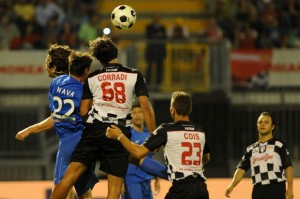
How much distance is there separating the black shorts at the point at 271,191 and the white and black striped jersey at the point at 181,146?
4.93ft

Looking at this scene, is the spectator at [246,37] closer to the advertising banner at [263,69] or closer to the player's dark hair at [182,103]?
the advertising banner at [263,69]

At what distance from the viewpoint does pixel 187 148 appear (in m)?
9.47

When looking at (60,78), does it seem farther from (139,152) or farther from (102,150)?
(139,152)

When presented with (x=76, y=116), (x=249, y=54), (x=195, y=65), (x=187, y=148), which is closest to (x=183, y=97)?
(x=187, y=148)

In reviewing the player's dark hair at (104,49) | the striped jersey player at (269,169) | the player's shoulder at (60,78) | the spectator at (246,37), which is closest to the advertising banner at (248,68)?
the spectator at (246,37)

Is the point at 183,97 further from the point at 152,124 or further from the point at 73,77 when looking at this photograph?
the point at 73,77

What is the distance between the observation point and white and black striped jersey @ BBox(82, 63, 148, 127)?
991cm

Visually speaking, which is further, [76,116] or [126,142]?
[76,116]

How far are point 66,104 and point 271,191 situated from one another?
Answer: 2.30m

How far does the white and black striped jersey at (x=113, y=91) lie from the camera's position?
390 inches

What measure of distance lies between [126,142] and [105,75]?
87cm

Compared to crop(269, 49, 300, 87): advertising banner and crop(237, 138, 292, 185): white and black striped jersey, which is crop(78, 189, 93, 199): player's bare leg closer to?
crop(237, 138, 292, 185): white and black striped jersey

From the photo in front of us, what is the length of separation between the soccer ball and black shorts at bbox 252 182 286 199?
2.23 m

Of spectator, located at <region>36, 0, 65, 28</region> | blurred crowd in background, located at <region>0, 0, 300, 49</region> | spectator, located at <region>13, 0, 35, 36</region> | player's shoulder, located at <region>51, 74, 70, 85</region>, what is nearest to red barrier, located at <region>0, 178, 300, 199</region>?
player's shoulder, located at <region>51, 74, 70, 85</region>
